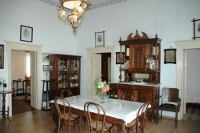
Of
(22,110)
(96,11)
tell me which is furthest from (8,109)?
(96,11)

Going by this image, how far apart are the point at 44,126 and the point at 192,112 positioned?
4463 millimetres

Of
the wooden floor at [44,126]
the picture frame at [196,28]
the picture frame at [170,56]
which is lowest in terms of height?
the wooden floor at [44,126]

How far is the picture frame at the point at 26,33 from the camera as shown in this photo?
199 inches

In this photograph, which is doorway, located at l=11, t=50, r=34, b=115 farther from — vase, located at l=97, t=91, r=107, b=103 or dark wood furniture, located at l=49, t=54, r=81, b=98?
vase, located at l=97, t=91, r=107, b=103

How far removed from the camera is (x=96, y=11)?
249 inches

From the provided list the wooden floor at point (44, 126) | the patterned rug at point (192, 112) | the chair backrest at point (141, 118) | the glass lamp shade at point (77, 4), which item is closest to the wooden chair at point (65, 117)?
the wooden floor at point (44, 126)

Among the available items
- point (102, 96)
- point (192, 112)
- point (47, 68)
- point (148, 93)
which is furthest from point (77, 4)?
point (192, 112)

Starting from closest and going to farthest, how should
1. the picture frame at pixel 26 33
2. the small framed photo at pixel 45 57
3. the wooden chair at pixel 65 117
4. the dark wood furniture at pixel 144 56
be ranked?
the wooden chair at pixel 65 117
the dark wood furniture at pixel 144 56
the picture frame at pixel 26 33
the small framed photo at pixel 45 57

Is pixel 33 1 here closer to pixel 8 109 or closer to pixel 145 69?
pixel 8 109

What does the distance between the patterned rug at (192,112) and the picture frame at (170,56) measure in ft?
5.49

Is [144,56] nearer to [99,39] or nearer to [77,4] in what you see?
[99,39]

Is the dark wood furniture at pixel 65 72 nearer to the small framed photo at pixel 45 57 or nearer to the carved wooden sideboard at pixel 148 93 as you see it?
the small framed photo at pixel 45 57

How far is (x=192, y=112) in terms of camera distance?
518cm

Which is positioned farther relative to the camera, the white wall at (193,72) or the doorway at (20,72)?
the doorway at (20,72)
